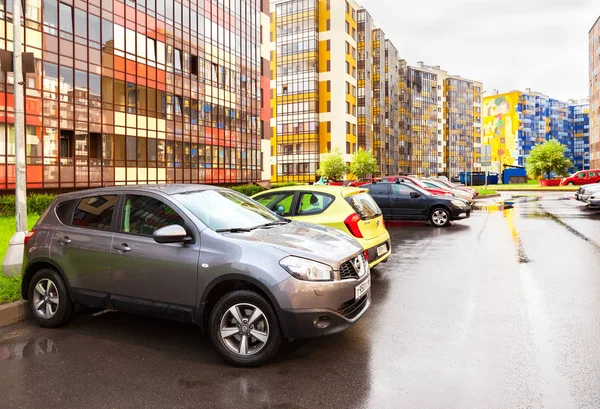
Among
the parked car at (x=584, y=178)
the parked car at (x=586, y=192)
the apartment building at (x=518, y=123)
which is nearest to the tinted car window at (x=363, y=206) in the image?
the parked car at (x=586, y=192)

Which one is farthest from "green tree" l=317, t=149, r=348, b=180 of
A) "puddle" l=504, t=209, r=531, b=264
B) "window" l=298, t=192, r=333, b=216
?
"window" l=298, t=192, r=333, b=216

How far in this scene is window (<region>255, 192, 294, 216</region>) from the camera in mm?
7961

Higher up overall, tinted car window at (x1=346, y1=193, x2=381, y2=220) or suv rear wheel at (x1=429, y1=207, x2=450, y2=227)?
tinted car window at (x1=346, y1=193, x2=381, y2=220)

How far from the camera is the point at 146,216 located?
5098 mm

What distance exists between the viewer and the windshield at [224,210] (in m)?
4.96

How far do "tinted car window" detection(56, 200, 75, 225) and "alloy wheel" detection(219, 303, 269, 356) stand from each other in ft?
8.17

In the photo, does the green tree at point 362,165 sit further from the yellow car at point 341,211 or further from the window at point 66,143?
the yellow car at point 341,211

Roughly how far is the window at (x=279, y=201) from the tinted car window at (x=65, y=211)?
10.5 feet

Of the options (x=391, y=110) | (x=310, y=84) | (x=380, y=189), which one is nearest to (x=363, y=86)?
(x=310, y=84)

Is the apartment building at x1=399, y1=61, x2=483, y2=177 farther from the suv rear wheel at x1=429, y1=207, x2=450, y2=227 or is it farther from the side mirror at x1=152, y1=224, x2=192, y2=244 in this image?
the side mirror at x1=152, y1=224, x2=192, y2=244

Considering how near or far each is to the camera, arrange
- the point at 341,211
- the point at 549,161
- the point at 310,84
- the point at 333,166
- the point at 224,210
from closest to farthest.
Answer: the point at 224,210, the point at 341,211, the point at 333,166, the point at 549,161, the point at 310,84

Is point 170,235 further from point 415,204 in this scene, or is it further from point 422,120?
point 422,120

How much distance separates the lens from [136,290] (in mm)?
4902

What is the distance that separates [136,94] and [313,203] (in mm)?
24229
